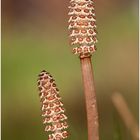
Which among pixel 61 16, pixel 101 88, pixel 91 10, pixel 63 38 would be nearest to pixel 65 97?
pixel 101 88

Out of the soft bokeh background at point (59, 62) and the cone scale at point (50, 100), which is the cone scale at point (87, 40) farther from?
the soft bokeh background at point (59, 62)

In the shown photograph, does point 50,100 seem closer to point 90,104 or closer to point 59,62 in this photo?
point 90,104

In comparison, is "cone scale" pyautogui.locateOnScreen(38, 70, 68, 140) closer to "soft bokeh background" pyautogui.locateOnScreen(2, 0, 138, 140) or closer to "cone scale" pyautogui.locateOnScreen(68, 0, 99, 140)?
"cone scale" pyautogui.locateOnScreen(68, 0, 99, 140)

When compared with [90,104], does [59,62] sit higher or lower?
higher

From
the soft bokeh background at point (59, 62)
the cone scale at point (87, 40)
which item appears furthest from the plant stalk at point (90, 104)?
the soft bokeh background at point (59, 62)

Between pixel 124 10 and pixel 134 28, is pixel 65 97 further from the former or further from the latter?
pixel 124 10

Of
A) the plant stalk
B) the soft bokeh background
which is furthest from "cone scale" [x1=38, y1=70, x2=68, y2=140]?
the soft bokeh background

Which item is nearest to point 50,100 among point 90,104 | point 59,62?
point 90,104

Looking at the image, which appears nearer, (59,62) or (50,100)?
(50,100)

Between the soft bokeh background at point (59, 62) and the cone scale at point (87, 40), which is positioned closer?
the cone scale at point (87, 40)
